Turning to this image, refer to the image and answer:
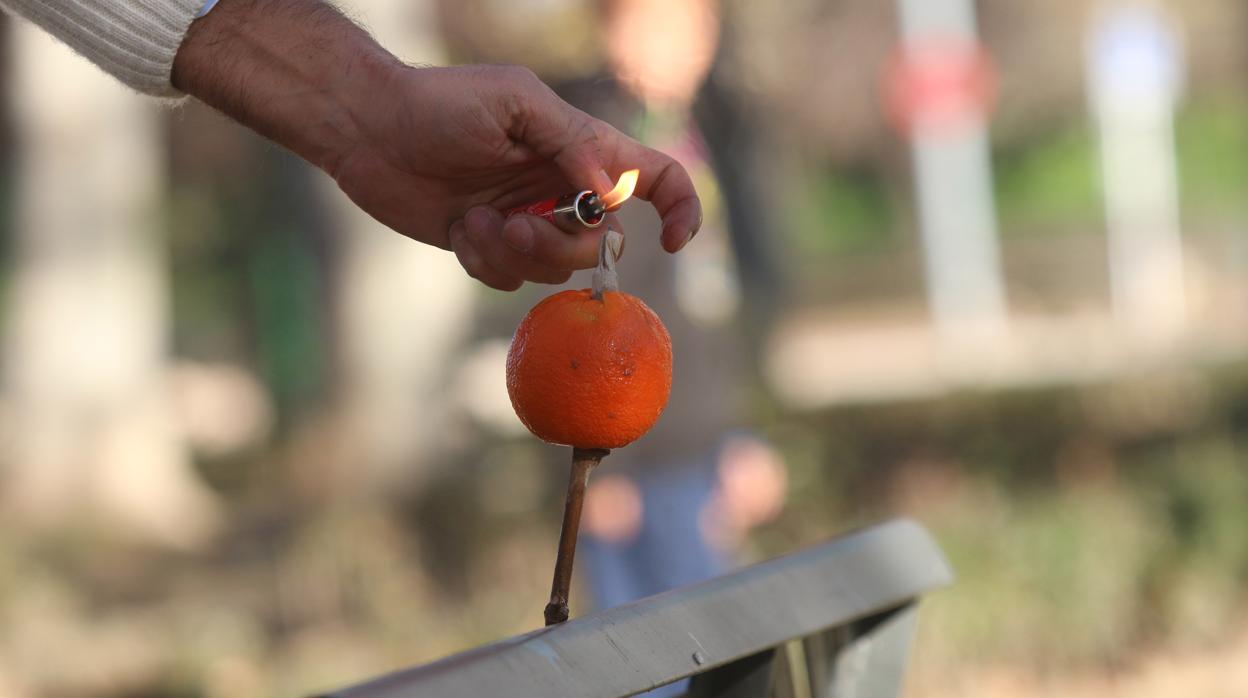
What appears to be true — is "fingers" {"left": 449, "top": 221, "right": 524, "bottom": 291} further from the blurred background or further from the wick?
the blurred background

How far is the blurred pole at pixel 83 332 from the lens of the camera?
7605mm

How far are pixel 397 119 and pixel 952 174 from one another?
16.0 metres

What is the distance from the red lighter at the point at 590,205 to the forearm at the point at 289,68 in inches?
10.3

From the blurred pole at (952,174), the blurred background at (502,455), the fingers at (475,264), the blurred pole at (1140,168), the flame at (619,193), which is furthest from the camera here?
the blurred pole at (952,174)

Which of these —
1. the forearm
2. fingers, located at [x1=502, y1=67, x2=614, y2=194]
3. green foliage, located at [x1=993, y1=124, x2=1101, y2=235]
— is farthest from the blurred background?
green foliage, located at [x1=993, y1=124, x2=1101, y2=235]

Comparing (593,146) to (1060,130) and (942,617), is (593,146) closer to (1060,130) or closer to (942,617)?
(942,617)

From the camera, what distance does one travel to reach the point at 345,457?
697cm

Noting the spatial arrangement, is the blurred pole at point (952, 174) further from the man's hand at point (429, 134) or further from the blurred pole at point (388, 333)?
the man's hand at point (429, 134)

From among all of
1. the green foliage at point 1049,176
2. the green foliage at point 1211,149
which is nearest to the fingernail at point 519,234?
the green foliage at point 1049,176

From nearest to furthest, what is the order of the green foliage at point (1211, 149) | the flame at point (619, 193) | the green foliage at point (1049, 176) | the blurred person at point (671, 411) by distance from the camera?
the flame at point (619, 193) < the blurred person at point (671, 411) < the green foliage at point (1211, 149) < the green foliage at point (1049, 176)

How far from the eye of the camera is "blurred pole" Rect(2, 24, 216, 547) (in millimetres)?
7605

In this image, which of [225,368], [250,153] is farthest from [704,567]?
[225,368]

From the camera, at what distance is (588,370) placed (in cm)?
138

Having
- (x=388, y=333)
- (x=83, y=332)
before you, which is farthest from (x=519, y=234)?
(x=83, y=332)
